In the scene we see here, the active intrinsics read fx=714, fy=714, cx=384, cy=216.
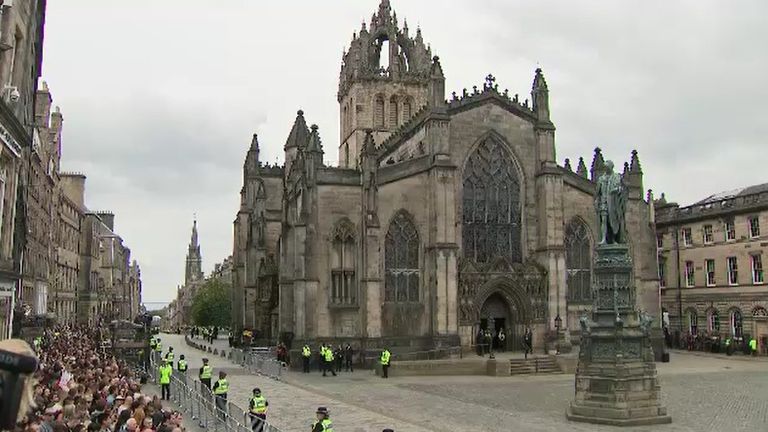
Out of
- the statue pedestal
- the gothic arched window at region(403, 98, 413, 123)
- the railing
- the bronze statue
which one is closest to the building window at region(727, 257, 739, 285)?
the gothic arched window at region(403, 98, 413, 123)

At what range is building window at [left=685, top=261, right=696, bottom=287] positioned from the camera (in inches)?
2028

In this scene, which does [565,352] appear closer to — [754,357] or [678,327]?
[754,357]

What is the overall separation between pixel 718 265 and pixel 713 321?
3931 mm

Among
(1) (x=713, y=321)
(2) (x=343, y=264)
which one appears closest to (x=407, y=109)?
(2) (x=343, y=264)

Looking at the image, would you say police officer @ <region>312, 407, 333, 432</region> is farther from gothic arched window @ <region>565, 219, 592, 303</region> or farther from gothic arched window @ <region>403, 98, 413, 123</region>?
gothic arched window @ <region>403, 98, 413, 123</region>

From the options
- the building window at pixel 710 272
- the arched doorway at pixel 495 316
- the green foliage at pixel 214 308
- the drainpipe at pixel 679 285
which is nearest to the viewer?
the arched doorway at pixel 495 316

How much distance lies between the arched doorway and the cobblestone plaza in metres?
6.91

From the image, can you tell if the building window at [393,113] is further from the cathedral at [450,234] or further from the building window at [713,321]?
the building window at [713,321]

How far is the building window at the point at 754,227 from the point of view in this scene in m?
45.4

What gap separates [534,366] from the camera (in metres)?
33.9

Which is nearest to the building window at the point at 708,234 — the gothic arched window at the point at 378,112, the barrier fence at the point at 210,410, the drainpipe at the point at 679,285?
the drainpipe at the point at 679,285

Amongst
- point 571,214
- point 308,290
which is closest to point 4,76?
point 308,290

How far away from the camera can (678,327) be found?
173ft

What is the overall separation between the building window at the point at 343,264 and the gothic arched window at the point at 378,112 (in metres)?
25.8
